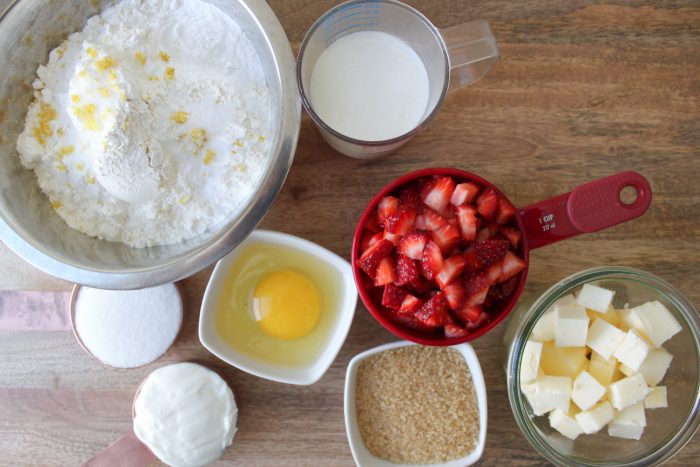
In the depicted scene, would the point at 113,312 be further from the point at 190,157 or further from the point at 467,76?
the point at 467,76

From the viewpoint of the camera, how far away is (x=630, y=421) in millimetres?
1276

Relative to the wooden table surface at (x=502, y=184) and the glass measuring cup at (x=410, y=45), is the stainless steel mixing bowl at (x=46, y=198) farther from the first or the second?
the wooden table surface at (x=502, y=184)

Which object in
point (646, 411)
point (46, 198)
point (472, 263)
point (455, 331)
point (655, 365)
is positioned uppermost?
point (46, 198)

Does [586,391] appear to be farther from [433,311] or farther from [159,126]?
[159,126]

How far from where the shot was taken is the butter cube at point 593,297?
4.23ft

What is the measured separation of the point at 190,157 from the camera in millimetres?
1169

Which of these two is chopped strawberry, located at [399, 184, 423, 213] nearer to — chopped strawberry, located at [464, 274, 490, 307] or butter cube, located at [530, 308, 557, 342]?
chopped strawberry, located at [464, 274, 490, 307]

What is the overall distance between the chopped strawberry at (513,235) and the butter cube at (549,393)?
32cm

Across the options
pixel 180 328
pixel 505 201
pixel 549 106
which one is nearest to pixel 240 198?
pixel 180 328

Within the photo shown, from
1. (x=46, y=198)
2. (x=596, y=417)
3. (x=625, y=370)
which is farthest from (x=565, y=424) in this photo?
(x=46, y=198)

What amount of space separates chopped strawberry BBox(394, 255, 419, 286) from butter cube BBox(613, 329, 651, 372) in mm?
476

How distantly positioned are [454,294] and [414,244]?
4.9 inches

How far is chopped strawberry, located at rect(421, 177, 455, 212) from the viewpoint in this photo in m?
1.22

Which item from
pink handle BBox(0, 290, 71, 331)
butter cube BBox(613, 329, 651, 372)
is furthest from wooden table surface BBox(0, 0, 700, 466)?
butter cube BBox(613, 329, 651, 372)
